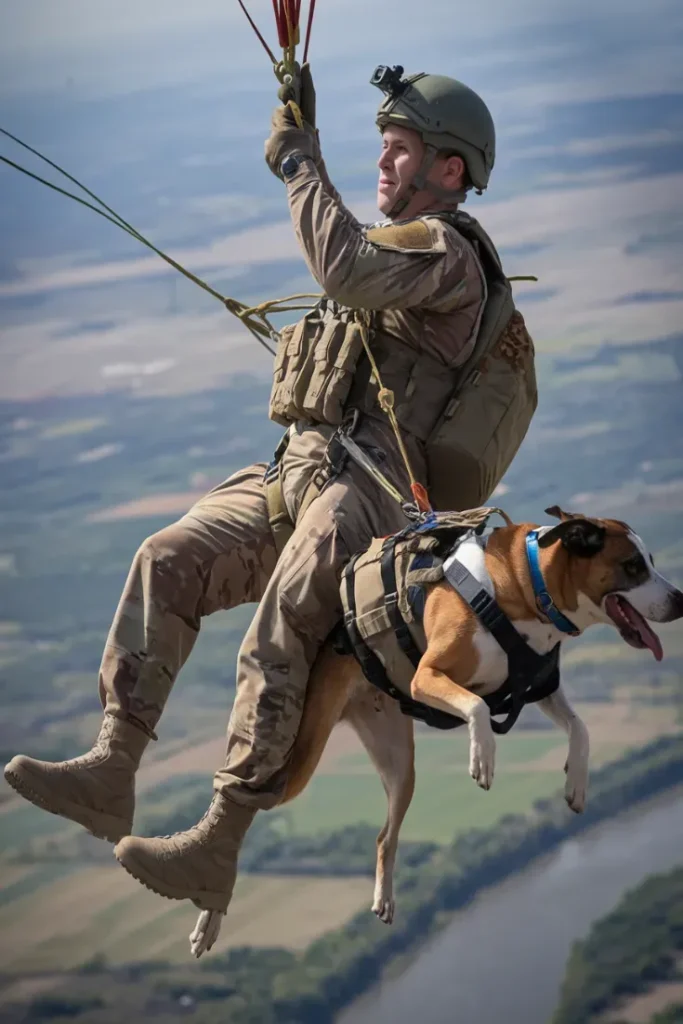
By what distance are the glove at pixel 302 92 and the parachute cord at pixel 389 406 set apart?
0.61 metres

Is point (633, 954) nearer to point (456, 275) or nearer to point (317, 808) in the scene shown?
point (317, 808)

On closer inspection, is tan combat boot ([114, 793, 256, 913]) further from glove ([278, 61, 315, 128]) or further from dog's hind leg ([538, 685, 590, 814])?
glove ([278, 61, 315, 128])

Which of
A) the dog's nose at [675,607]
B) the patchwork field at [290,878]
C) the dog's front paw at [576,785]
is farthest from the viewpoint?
the patchwork field at [290,878]

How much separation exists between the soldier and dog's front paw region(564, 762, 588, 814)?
2.83 ft

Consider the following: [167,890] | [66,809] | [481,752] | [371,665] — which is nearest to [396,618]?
[371,665]

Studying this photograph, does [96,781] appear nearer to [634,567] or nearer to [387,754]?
[387,754]

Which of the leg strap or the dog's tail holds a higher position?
the leg strap

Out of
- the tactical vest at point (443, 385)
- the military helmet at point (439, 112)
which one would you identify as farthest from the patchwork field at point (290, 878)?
the military helmet at point (439, 112)

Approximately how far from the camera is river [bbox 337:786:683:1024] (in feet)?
55.8

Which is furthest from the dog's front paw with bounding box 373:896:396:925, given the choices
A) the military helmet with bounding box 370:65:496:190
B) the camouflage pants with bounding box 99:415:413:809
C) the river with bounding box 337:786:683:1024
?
the river with bounding box 337:786:683:1024

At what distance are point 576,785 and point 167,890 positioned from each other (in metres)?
1.25

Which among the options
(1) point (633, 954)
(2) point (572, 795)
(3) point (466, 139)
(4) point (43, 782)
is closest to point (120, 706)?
(4) point (43, 782)

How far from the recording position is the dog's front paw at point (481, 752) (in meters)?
5.39

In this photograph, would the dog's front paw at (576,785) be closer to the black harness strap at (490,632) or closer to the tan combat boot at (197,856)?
the black harness strap at (490,632)
